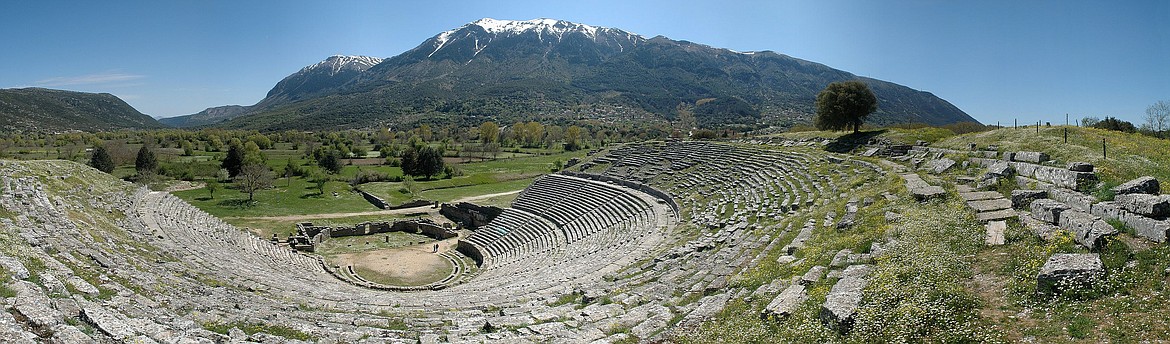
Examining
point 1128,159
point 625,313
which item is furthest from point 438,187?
point 1128,159

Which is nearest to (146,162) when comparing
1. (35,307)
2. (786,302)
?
(35,307)

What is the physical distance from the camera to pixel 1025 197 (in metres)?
12.3

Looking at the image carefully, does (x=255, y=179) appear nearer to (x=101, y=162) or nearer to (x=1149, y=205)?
(x=101, y=162)

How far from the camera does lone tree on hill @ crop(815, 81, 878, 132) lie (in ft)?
117

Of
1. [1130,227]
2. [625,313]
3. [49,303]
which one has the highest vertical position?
[1130,227]

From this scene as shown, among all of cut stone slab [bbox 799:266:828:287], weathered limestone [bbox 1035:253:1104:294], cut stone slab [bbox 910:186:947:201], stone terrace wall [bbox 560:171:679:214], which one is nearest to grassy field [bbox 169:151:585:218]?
stone terrace wall [bbox 560:171:679:214]

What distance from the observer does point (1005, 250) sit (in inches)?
379

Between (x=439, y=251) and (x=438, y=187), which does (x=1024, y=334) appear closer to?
(x=439, y=251)

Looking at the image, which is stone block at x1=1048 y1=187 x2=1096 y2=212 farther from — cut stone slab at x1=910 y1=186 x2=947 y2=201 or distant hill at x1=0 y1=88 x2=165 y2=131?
distant hill at x1=0 y1=88 x2=165 y2=131

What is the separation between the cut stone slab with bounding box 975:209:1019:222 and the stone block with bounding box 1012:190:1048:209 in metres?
0.68

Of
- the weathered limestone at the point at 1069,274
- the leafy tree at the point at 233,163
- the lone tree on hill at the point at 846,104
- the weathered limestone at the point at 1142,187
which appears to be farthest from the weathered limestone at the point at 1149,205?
the leafy tree at the point at 233,163

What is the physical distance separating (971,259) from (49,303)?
15518 millimetres

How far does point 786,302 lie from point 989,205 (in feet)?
23.1

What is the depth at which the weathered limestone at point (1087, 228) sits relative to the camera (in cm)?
864
